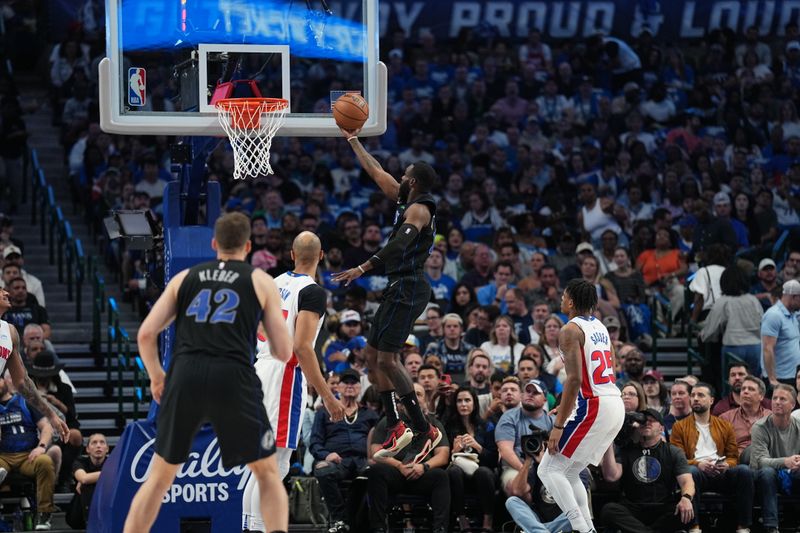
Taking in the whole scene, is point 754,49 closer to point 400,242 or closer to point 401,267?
point 401,267

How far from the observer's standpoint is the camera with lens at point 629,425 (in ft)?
48.2

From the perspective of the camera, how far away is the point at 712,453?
1535cm

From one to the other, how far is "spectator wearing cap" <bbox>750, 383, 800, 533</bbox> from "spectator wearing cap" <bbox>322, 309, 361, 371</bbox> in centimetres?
478

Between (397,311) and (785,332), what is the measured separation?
7.15 m

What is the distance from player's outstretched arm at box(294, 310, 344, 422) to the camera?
11133 mm

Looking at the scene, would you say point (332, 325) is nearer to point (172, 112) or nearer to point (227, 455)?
point (172, 112)

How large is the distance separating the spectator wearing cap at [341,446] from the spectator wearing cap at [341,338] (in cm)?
162

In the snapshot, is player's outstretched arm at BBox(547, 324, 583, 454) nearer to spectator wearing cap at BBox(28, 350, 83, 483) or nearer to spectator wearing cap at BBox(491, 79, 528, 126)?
spectator wearing cap at BBox(28, 350, 83, 483)

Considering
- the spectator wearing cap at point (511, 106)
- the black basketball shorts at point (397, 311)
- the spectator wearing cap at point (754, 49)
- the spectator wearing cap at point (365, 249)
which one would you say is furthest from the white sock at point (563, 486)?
the spectator wearing cap at point (754, 49)

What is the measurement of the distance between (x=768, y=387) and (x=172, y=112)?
815cm

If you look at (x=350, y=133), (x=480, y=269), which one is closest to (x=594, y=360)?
(x=350, y=133)

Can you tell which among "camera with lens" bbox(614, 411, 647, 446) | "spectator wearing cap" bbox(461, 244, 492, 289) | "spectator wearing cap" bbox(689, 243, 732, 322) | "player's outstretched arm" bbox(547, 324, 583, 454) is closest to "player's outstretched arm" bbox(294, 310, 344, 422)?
"player's outstretched arm" bbox(547, 324, 583, 454)

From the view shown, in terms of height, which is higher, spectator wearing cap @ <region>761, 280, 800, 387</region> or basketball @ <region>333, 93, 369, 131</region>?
basketball @ <region>333, 93, 369, 131</region>

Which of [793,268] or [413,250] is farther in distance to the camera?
[793,268]
